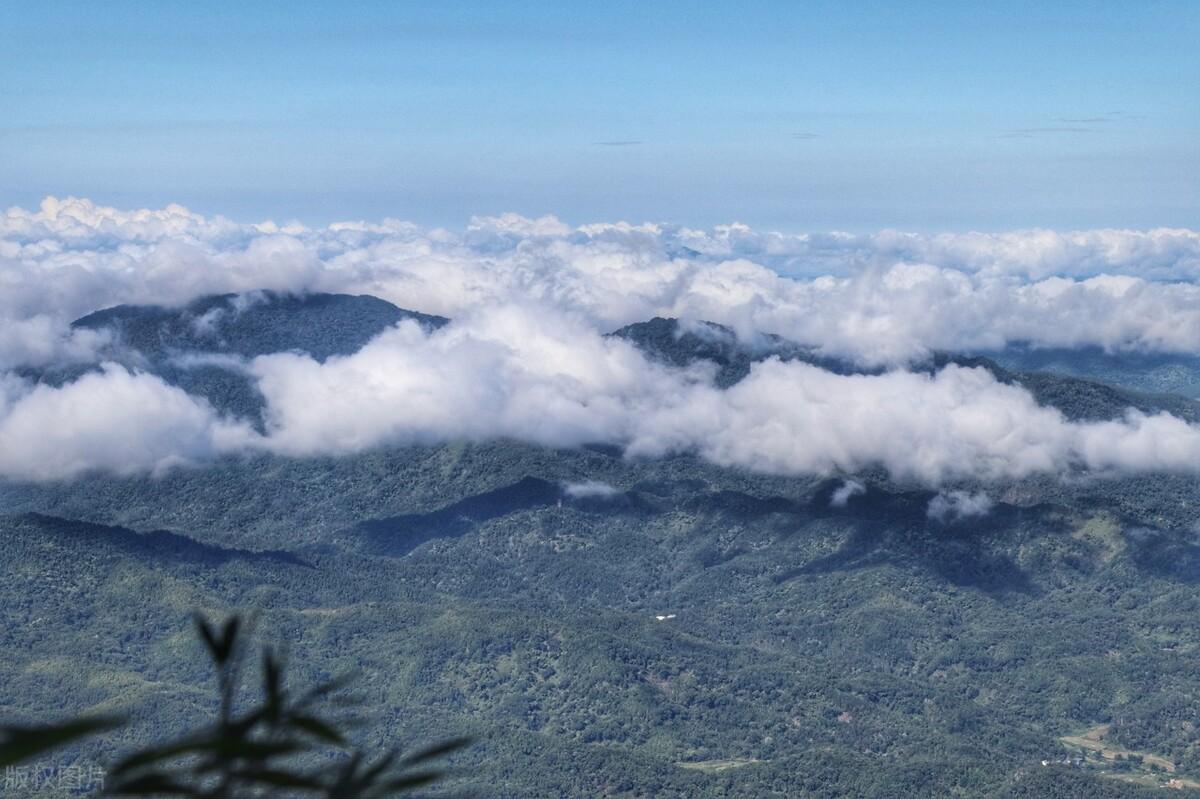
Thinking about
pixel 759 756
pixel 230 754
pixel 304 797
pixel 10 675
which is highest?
pixel 230 754

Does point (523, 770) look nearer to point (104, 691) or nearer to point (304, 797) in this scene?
point (104, 691)

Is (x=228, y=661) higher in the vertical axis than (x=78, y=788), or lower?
higher

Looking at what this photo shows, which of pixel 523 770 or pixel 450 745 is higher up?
pixel 450 745

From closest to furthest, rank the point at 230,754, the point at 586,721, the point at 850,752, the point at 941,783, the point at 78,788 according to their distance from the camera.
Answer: the point at 230,754 < the point at 78,788 < the point at 941,783 < the point at 850,752 < the point at 586,721

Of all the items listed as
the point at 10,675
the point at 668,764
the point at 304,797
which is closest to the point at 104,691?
the point at 10,675

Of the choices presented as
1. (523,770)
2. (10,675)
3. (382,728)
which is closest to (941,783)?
(523,770)

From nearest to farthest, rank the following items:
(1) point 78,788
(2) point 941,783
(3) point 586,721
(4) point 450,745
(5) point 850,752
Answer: (4) point 450,745 < (1) point 78,788 < (2) point 941,783 < (5) point 850,752 < (3) point 586,721

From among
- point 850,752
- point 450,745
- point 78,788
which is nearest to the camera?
point 450,745

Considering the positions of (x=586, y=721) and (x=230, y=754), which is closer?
(x=230, y=754)

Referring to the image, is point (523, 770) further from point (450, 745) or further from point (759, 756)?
point (450, 745)

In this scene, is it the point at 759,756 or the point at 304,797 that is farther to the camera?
the point at 759,756
